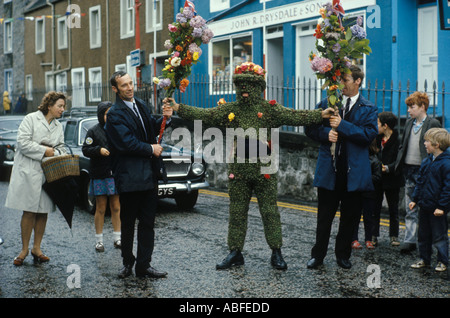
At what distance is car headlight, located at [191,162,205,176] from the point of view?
403 inches

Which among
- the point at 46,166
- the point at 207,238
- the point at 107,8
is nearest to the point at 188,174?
the point at 207,238

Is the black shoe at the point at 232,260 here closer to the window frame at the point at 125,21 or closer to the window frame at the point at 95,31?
the window frame at the point at 125,21

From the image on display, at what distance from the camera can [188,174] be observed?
10180 mm

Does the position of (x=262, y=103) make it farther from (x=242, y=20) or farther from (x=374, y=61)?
(x=242, y=20)

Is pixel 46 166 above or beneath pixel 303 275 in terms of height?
above

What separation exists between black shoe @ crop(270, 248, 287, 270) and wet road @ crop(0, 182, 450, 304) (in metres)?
0.08

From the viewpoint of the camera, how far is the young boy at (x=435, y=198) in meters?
6.13

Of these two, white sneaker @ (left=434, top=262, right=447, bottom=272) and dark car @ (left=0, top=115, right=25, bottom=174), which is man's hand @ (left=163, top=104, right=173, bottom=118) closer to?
white sneaker @ (left=434, top=262, right=447, bottom=272)

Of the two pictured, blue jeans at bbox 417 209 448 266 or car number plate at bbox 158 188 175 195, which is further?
car number plate at bbox 158 188 175 195

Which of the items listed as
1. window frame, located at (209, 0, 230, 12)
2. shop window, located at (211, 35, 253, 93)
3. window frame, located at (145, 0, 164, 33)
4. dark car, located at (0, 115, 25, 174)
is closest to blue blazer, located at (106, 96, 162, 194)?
dark car, located at (0, 115, 25, 174)

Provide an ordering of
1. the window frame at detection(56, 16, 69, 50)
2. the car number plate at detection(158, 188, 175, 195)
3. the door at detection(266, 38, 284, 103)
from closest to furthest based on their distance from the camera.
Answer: the car number plate at detection(158, 188, 175, 195), the door at detection(266, 38, 284, 103), the window frame at detection(56, 16, 69, 50)

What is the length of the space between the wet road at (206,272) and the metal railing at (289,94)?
2526 mm

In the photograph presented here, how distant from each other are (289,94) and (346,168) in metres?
7.73

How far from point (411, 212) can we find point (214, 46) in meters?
13.6
